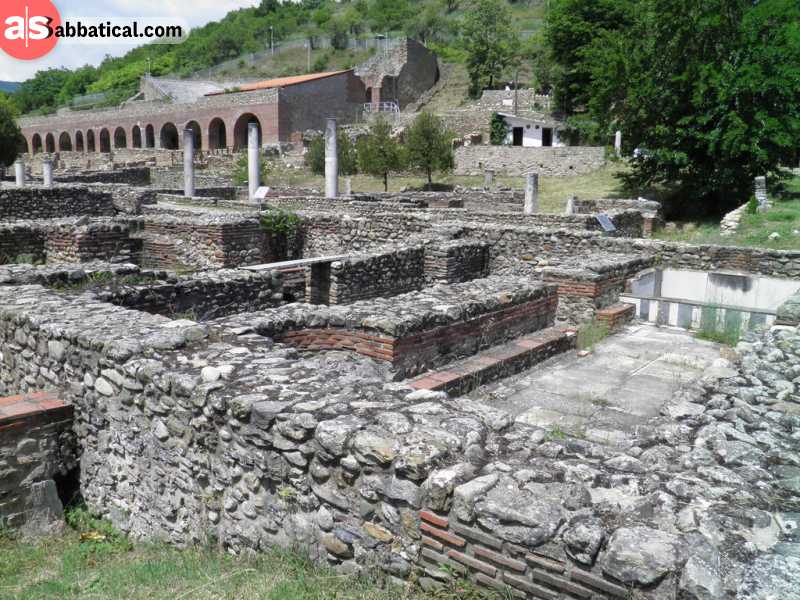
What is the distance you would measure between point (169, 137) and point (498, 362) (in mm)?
54679

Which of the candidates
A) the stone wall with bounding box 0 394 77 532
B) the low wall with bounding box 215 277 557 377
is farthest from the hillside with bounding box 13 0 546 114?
the stone wall with bounding box 0 394 77 532

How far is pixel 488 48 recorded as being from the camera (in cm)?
5359

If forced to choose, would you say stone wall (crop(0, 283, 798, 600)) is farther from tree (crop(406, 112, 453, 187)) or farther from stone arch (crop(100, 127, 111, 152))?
stone arch (crop(100, 127, 111, 152))

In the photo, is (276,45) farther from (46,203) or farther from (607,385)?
(607,385)

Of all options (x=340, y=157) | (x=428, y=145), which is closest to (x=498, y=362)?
(x=428, y=145)

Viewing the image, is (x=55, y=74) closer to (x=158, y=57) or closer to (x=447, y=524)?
(x=158, y=57)

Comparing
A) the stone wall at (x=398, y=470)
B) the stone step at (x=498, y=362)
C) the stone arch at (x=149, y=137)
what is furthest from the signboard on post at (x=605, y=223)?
the stone arch at (x=149, y=137)

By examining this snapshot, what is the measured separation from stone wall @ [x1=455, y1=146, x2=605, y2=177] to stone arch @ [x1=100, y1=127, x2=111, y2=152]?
119 ft

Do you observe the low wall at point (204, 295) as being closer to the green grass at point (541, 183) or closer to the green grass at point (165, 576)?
the green grass at point (165, 576)

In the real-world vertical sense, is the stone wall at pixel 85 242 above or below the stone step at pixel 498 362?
above

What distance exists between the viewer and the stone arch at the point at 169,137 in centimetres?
5381

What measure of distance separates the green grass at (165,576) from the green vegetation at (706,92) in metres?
18.9

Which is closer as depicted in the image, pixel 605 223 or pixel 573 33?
pixel 605 223

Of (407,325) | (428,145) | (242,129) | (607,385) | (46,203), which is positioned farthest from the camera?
(242,129)
